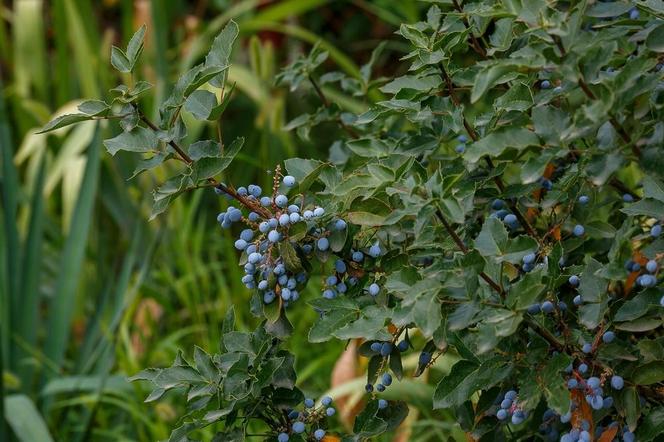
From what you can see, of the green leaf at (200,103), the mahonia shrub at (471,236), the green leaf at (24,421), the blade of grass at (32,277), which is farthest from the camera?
the blade of grass at (32,277)

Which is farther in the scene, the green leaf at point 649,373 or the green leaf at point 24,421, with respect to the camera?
the green leaf at point 24,421

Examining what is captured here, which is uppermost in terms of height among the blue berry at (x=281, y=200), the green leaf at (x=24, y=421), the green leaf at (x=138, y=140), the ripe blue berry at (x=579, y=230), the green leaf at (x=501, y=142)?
the green leaf at (x=138, y=140)

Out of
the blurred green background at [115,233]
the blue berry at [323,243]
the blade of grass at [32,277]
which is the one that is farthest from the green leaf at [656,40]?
the blade of grass at [32,277]

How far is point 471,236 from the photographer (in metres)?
1.13

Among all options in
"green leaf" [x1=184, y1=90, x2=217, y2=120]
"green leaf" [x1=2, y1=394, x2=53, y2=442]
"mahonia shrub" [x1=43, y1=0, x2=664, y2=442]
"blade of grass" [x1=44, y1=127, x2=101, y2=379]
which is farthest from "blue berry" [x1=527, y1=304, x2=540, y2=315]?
"blade of grass" [x1=44, y1=127, x2=101, y2=379]

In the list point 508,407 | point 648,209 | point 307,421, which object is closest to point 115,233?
point 307,421

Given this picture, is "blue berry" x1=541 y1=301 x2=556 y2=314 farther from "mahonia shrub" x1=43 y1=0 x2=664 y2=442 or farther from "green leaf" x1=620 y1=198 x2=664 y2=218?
"green leaf" x1=620 y1=198 x2=664 y2=218

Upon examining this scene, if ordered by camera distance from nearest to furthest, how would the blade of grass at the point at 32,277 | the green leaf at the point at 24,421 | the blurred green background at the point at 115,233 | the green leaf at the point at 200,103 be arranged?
1. the green leaf at the point at 200,103
2. the green leaf at the point at 24,421
3. the blurred green background at the point at 115,233
4. the blade of grass at the point at 32,277

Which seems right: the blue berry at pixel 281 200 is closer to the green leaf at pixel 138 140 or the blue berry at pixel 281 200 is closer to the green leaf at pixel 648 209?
the green leaf at pixel 138 140

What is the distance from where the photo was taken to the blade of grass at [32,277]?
6.72 ft

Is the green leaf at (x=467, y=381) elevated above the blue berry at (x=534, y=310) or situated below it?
below

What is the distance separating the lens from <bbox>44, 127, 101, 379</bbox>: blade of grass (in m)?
2.05

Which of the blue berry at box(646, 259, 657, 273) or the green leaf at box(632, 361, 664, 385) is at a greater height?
the blue berry at box(646, 259, 657, 273)

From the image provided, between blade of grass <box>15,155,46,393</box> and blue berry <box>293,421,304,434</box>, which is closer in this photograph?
blue berry <box>293,421,304,434</box>
